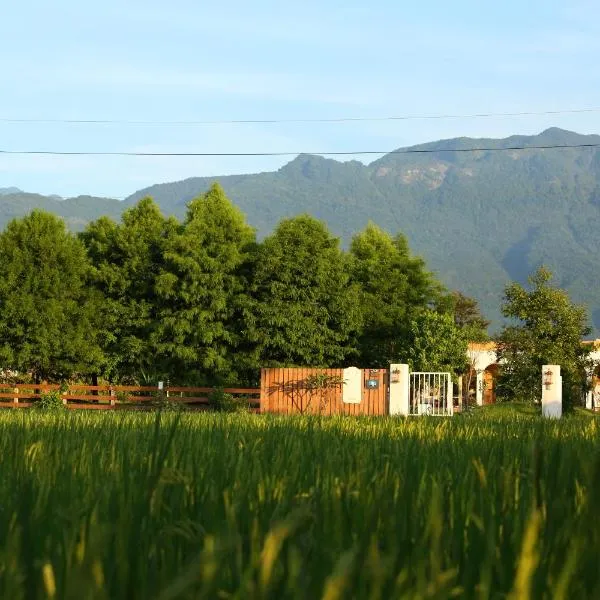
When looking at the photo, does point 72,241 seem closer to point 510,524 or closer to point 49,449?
point 49,449

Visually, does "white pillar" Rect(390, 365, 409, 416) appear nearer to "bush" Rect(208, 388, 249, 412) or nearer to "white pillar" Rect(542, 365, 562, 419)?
"white pillar" Rect(542, 365, 562, 419)

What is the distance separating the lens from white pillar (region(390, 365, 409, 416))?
30641mm

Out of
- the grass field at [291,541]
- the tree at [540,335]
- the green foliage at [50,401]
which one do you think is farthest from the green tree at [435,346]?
the grass field at [291,541]

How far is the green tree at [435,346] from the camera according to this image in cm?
3497

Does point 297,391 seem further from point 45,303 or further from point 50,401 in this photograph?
point 45,303

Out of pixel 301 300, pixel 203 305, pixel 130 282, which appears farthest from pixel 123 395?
pixel 301 300

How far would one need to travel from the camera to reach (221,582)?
1.43 metres

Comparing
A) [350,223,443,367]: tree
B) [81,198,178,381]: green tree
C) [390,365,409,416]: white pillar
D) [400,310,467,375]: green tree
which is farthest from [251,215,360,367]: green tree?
[390,365,409,416]: white pillar

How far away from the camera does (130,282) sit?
36812 millimetres

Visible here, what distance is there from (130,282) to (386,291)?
10446mm

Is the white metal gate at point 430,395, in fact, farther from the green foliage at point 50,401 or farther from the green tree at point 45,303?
the green tree at point 45,303

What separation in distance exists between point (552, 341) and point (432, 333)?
177 inches

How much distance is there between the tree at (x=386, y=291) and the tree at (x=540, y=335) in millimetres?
3922

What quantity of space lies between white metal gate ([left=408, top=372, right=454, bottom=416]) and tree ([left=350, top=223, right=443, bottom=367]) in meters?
4.60
